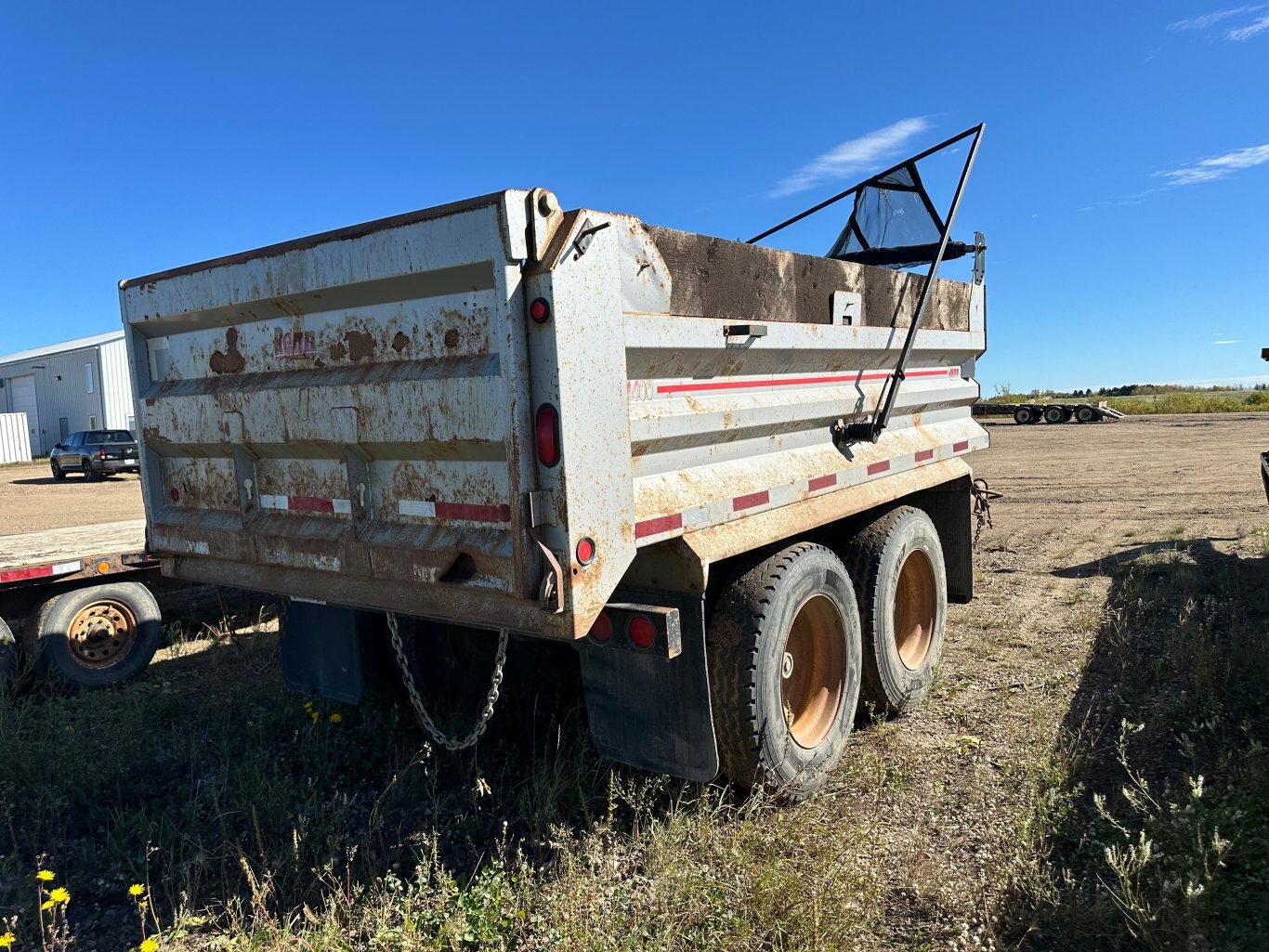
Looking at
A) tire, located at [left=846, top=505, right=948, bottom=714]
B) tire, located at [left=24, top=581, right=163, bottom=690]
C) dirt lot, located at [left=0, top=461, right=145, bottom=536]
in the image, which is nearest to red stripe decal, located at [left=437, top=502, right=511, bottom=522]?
tire, located at [left=846, top=505, right=948, bottom=714]

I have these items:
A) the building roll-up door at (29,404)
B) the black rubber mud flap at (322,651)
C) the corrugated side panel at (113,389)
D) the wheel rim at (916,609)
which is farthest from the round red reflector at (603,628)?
the building roll-up door at (29,404)

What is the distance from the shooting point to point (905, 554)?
4.74 meters

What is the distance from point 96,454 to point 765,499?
24.9 metres

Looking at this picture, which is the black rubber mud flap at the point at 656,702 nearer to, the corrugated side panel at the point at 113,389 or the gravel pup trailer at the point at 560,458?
the gravel pup trailer at the point at 560,458

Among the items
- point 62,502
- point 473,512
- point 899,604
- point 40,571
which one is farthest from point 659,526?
point 62,502

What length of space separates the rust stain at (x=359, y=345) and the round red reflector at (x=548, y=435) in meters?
0.90

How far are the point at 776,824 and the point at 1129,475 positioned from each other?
15.1 meters

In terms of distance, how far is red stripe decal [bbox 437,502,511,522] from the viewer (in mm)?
2857

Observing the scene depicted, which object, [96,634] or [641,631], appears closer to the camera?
[641,631]

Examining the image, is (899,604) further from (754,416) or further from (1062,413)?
(1062,413)

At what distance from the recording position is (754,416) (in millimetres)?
3582

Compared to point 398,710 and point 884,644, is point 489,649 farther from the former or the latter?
point 884,644

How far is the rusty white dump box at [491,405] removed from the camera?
106 inches

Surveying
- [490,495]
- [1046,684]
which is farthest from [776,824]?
[1046,684]
